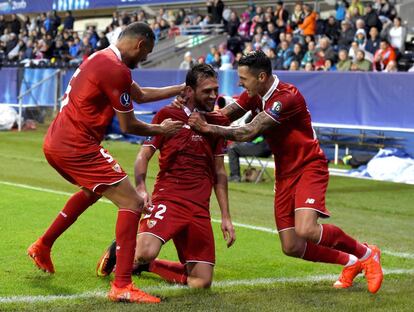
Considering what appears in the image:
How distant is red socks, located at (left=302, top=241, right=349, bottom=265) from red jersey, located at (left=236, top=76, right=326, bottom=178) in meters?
0.61

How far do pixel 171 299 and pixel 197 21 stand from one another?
24.9 metres

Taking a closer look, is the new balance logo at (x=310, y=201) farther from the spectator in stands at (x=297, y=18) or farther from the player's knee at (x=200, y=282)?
the spectator in stands at (x=297, y=18)

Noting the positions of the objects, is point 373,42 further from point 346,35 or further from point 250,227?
point 250,227

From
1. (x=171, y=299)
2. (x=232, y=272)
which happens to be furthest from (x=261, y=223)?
(x=171, y=299)

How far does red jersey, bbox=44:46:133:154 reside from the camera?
577 centimetres

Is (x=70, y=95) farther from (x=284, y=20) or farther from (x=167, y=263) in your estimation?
(x=284, y=20)

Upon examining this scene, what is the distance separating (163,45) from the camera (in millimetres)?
30172

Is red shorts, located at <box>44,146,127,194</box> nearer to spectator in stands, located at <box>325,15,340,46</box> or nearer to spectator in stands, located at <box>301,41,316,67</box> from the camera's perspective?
spectator in stands, located at <box>301,41,316,67</box>

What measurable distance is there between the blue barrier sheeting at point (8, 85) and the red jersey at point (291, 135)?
2190 centimetres

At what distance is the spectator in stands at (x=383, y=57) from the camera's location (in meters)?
18.8

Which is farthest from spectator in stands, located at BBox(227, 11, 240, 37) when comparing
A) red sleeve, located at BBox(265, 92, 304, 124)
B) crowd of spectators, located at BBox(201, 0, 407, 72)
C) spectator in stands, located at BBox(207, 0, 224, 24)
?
red sleeve, located at BBox(265, 92, 304, 124)

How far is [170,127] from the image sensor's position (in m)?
6.01

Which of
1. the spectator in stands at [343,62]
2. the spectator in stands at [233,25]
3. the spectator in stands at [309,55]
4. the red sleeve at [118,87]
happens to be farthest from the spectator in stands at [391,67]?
the red sleeve at [118,87]

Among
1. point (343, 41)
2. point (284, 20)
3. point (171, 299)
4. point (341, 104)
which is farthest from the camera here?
point (284, 20)
